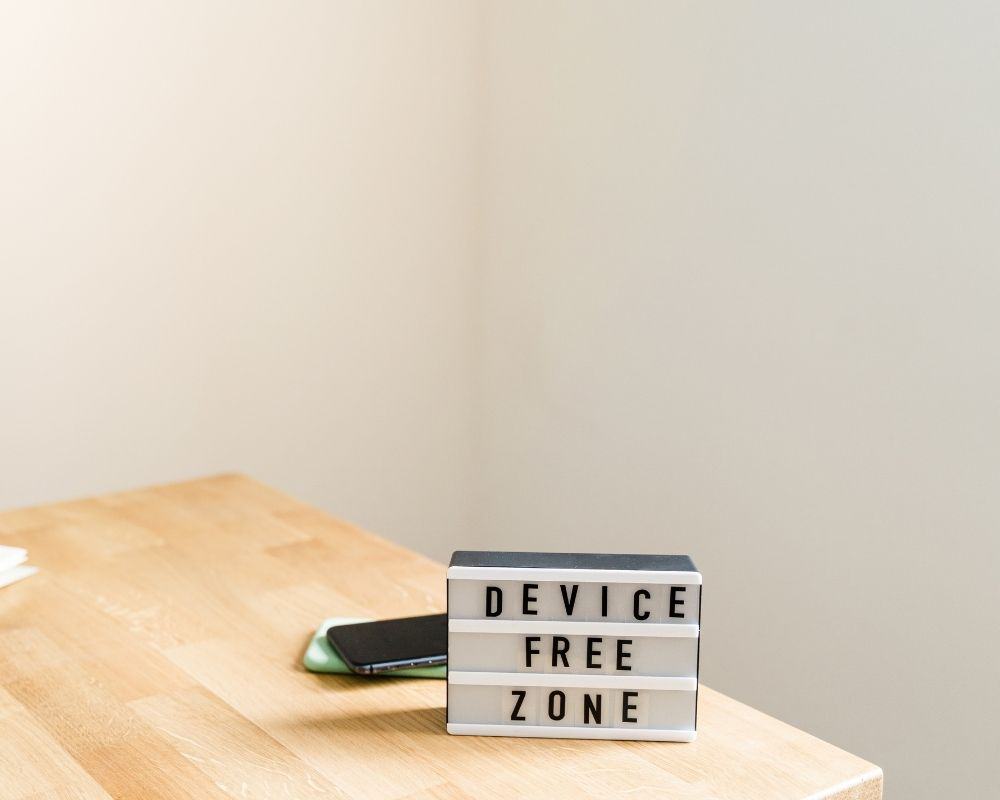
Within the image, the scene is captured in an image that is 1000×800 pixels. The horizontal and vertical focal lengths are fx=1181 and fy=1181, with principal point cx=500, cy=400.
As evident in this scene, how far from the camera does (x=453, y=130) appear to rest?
2.92m

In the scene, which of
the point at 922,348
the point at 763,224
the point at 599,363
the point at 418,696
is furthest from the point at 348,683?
the point at 599,363

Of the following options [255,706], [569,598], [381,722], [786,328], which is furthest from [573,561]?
[786,328]

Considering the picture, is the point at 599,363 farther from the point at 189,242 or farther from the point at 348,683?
the point at 348,683

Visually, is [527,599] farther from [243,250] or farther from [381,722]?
[243,250]

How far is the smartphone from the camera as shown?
3.99 feet

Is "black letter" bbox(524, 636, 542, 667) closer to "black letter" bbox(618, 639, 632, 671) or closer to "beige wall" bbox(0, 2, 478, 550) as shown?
"black letter" bbox(618, 639, 632, 671)

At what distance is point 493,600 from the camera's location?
1.10 metres

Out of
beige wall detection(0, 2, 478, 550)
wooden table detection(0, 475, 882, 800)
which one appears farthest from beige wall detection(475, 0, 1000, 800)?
wooden table detection(0, 475, 882, 800)

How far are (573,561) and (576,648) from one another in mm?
80

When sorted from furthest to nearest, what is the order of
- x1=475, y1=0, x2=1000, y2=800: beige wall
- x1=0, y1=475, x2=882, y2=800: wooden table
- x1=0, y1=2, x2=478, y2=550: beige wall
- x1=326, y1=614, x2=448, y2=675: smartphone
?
x1=0, y1=2, x2=478, y2=550: beige wall < x1=475, y1=0, x2=1000, y2=800: beige wall < x1=326, y1=614, x2=448, y2=675: smartphone < x1=0, y1=475, x2=882, y2=800: wooden table

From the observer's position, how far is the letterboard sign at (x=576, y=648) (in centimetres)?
109

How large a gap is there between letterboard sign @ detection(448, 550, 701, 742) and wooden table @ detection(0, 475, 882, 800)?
1.0 inches

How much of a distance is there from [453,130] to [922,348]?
1362 millimetres

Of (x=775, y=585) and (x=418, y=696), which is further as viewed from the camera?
(x=775, y=585)
